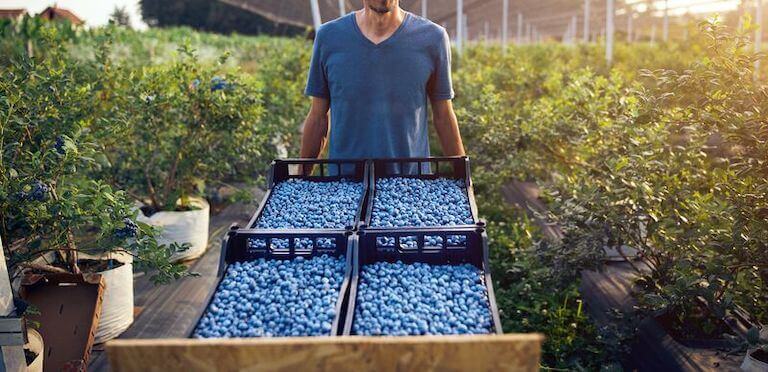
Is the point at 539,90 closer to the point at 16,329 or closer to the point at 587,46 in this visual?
the point at 16,329

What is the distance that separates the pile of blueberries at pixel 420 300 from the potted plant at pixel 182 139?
370 centimetres

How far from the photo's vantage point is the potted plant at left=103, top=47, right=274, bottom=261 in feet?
17.5

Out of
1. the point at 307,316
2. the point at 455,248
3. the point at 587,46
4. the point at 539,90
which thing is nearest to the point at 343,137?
the point at 455,248

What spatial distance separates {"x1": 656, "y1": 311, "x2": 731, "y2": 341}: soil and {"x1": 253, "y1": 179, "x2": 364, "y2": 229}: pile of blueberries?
1906 millimetres

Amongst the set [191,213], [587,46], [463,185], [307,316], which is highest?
[587,46]

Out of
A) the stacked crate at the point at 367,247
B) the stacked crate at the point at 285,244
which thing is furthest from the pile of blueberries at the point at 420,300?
the stacked crate at the point at 285,244

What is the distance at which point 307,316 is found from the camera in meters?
1.77

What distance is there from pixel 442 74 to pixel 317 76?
0.57 m

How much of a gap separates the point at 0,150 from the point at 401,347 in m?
2.48

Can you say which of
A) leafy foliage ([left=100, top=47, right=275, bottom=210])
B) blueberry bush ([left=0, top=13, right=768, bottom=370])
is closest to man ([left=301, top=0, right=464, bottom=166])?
blueberry bush ([left=0, top=13, right=768, bottom=370])

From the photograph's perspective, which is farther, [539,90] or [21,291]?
Result: [539,90]

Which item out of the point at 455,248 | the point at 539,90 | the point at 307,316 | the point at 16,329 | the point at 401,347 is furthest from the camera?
the point at 539,90

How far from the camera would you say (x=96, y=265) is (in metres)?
4.17

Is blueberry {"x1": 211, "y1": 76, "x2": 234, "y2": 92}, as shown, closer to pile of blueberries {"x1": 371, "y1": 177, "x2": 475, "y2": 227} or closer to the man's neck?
the man's neck
